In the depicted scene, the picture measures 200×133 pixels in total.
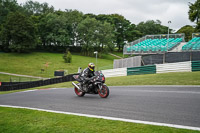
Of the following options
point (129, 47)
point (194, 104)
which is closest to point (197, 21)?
point (129, 47)

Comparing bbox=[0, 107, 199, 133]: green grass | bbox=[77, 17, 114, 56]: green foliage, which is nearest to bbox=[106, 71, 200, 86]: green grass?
bbox=[0, 107, 199, 133]: green grass

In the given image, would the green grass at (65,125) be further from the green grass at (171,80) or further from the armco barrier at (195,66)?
the armco barrier at (195,66)

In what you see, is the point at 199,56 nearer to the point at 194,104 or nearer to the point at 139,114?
the point at 194,104

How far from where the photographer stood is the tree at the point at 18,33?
204ft

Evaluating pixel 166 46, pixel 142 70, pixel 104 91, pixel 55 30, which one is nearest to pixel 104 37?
pixel 55 30

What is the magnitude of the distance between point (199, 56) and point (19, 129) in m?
21.0

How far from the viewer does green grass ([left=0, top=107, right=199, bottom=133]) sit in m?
4.80

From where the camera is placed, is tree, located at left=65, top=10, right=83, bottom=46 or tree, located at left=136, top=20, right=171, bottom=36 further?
tree, located at left=136, top=20, right=171, bottom=36

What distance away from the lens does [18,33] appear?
61875 millimetres

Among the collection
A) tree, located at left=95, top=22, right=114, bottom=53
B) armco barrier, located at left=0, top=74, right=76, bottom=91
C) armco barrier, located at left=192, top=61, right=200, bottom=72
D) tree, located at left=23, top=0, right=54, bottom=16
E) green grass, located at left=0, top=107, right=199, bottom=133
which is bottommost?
armco barrier, located at left=0, top=74, right=76, bottom=91

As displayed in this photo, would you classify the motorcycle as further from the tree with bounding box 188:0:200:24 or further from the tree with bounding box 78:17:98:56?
the tree with bounding box 78:17:98:56

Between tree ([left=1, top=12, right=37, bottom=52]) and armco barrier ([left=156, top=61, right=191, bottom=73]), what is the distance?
52309mm

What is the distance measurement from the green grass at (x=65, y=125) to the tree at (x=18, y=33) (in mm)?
60974

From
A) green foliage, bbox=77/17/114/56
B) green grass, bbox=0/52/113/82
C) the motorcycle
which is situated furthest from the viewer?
green foliage, bbox=77/17/114/56
